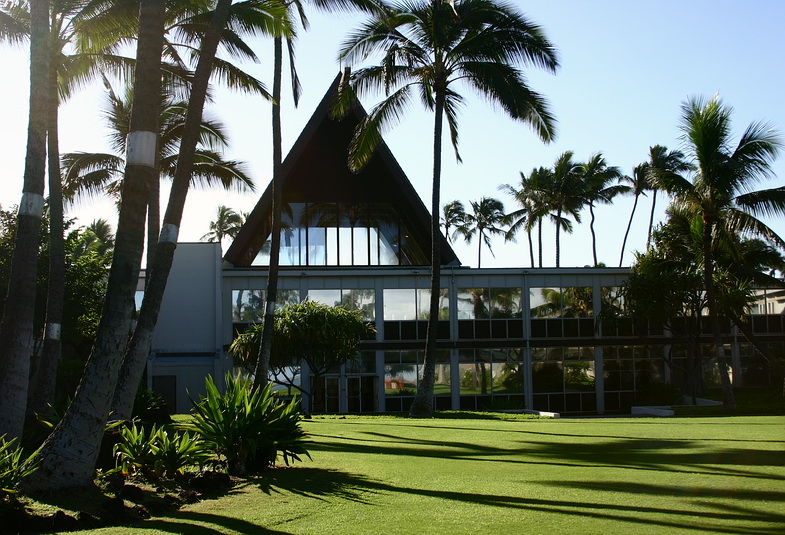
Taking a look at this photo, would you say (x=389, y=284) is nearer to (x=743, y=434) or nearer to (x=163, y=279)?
(x=743, y=434)

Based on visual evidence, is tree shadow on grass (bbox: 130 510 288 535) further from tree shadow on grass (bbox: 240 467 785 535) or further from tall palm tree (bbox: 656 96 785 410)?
tall palm tree (bbox: 656 96 785 410)

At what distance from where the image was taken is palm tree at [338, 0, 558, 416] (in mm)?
21641

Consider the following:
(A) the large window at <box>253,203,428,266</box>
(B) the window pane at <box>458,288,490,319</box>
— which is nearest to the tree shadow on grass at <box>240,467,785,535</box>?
(B) the window pane at <box>458,288,490,319</box>

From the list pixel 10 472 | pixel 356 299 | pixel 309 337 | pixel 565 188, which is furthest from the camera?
pixel 565 188

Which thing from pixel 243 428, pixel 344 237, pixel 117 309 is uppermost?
pixel 344 237

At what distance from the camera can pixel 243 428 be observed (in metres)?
9.34

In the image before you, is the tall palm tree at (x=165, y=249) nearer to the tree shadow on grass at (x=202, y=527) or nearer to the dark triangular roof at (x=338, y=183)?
the tree shadow on grass at (x=202, y=527)

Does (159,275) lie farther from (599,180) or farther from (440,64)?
(599,180)

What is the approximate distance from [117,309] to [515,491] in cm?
458

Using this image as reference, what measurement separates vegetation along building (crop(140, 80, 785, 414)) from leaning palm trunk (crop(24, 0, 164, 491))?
2330 cm

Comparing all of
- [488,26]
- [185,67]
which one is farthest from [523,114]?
[185,67]

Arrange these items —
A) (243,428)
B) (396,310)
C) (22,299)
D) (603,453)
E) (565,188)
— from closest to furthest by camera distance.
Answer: (243,428) < (22,299) < (603,453) < (396,310) < (565,188)

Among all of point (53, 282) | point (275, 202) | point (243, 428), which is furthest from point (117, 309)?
point (275, 202)

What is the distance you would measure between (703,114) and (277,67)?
14.0m
